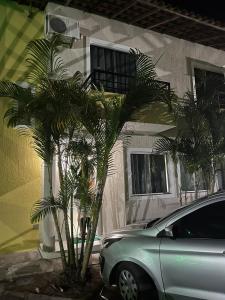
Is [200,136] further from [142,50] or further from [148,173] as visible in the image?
[142,50]

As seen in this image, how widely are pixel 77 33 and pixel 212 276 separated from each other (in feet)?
21.5

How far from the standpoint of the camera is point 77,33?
8227 mm

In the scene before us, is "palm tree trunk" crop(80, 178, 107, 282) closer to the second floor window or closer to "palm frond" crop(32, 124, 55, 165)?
"palm frond" crop(32, 124, 55, 165)

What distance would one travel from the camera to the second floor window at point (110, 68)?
923 centimetres

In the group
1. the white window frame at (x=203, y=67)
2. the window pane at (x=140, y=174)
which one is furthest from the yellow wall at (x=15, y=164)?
the white window frame at (x=203, y=67)

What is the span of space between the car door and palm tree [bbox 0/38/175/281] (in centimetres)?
179

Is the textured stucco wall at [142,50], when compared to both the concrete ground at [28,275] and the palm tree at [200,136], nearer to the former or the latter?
the palm tree at [200,136]

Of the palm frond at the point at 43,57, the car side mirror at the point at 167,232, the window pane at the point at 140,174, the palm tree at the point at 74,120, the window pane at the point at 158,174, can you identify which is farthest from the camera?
the window pane at the point at 158,174

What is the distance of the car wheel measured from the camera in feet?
14.5

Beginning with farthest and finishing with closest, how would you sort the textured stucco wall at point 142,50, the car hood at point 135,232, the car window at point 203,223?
the textured stucco wall at point 142,50 < the car hood at point 135,232 < the car window at point 203,223

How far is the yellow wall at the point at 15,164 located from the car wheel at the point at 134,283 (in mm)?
3557

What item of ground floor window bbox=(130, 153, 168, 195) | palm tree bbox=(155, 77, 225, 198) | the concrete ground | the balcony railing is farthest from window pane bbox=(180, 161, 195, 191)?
the concrete ground

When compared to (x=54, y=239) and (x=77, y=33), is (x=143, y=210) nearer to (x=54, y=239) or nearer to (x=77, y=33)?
(x=54, y=239)

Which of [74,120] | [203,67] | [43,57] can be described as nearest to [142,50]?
[203,67]
